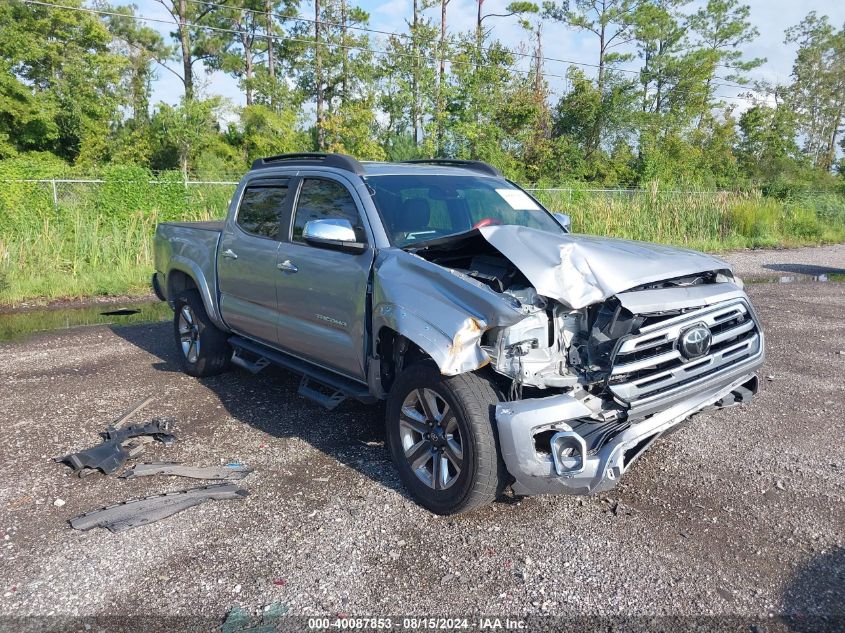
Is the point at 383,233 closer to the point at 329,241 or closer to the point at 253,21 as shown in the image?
the point at 329,241

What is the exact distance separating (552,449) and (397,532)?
3.22ft

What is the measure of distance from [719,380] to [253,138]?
2957 cm

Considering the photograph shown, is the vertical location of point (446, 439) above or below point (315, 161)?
below

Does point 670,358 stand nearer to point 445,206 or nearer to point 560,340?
point 560,340

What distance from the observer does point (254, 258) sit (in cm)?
522

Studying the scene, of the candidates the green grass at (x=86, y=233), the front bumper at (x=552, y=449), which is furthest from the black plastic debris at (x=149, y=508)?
the green grass at (x=86, y=233)

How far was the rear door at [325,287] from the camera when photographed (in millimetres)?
4156

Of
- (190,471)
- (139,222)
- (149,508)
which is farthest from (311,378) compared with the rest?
(139,222)

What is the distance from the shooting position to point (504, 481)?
341cm

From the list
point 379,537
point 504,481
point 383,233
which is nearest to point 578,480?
point 504,481

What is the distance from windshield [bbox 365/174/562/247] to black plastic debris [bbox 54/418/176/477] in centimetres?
226

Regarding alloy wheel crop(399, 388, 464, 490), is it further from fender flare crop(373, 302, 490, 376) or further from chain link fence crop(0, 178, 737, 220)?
chain link fence crop(0, 178, 737, 220)

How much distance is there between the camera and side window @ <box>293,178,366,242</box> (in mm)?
4426

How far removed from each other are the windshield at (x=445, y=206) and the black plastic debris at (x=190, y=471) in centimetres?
181
